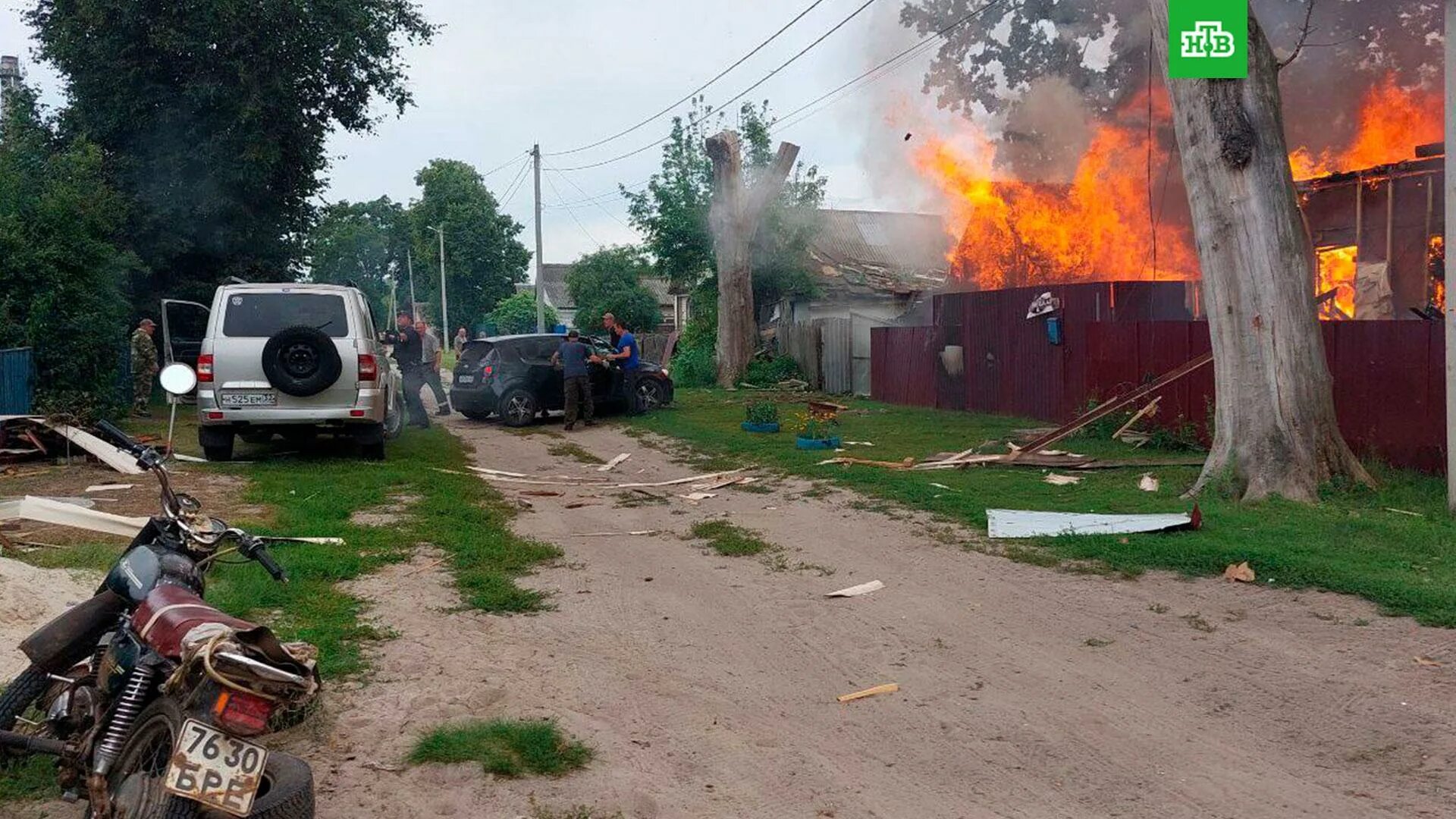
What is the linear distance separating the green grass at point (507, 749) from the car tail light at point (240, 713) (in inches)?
49.9

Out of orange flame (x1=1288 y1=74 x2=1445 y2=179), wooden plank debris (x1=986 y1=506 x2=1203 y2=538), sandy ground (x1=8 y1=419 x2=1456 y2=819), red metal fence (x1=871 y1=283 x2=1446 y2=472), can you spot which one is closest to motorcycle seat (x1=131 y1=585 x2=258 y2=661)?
sandy ground (x1=8 y1=419 x2=1456 y2=819)

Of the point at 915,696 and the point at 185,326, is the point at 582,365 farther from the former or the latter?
the point at 915,696

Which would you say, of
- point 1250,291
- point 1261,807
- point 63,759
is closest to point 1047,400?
point 1250,291

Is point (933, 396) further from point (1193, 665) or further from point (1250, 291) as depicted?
point (1193, 665)

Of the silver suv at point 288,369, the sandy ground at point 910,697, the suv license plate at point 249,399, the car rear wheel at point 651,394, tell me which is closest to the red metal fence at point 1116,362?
the car rear wheel at point 651,394

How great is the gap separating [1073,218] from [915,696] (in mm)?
19363

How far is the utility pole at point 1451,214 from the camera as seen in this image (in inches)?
345

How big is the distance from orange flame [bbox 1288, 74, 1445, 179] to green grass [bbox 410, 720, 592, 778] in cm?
1947

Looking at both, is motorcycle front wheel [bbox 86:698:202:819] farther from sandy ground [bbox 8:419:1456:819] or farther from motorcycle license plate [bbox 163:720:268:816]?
sandy ground [bbox 8:419:1456:819]

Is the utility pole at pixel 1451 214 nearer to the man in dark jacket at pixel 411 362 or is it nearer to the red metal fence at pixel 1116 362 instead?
the red metal fence at pixel 1116 362

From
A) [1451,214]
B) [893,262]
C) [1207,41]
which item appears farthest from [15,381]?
A: [893,262]

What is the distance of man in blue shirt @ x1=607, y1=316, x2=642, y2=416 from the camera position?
19766 millimetres

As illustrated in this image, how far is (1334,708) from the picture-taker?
16.5 feet

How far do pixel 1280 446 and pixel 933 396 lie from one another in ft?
37.6
